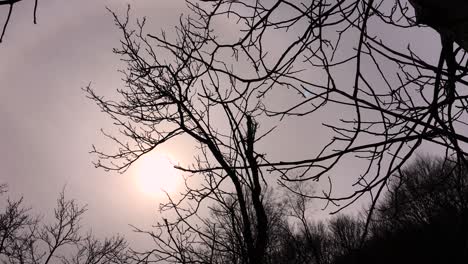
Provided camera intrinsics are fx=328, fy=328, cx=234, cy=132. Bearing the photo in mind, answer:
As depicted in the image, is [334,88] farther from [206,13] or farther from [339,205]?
[206,13]

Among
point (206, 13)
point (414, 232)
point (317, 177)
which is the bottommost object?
point (317, 177)

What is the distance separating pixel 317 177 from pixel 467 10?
96 centimetres

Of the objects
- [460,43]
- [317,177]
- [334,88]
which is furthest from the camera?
[317,177]

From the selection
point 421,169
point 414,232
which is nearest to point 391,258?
point 414,232

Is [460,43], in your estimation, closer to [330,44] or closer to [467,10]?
[467,10]

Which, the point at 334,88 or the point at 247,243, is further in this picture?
the point at 247,243

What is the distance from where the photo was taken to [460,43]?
1214mm

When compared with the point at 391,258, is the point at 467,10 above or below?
below

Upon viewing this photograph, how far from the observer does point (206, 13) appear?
2.17 meters

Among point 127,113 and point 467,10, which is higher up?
point 127,113

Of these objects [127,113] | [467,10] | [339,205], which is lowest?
[339,205]

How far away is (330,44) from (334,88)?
1259mm

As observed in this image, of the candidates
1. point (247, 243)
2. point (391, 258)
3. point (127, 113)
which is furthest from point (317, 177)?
point (391, 258)

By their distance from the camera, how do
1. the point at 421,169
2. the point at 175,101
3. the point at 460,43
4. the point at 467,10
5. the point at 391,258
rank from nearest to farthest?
the point at 467,10 → the point at 460,43 → the point at 175,101 → the point at 391,258 → the point at 421,169
